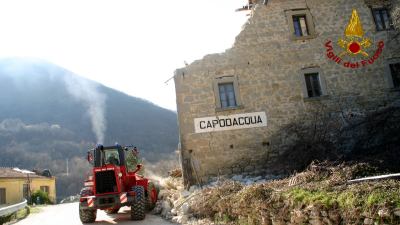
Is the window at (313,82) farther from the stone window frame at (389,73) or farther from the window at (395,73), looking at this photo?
the window at (395,73)

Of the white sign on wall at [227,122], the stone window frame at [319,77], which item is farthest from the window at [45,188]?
the stone window frame at [319,77]

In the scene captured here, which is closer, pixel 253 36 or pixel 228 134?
pixel 228 134

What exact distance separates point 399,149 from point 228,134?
5964 millimetres

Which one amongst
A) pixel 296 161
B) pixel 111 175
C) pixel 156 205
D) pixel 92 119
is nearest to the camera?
pixel 111 175

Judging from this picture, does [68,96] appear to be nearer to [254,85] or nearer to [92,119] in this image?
[92,119]

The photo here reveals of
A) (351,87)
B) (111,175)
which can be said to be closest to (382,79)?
(351,87)

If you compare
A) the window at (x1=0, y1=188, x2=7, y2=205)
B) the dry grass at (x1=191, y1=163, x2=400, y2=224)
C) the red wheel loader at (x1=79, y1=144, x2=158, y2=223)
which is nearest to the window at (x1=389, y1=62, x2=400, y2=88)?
the dry grass at (x1=191, y1=163, x2=400, y2=224)

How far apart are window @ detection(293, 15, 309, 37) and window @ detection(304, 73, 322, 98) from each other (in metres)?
1.94

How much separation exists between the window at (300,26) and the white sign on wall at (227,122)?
4.45 meters

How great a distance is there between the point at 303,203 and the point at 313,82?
10230 millimetres

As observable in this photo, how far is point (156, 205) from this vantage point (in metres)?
12.0

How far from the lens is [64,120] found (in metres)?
88.6

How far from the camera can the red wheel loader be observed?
369 inches

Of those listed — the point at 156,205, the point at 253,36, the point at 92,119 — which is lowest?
the point at 156,205
